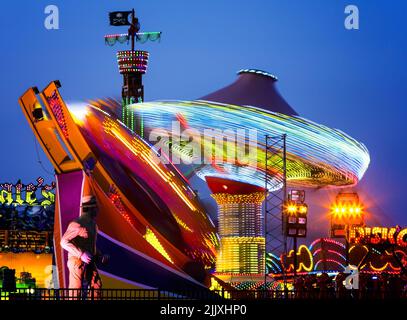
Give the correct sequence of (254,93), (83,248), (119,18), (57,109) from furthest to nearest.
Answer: (119,18)
(254,93)
(57,109)
(83,248)

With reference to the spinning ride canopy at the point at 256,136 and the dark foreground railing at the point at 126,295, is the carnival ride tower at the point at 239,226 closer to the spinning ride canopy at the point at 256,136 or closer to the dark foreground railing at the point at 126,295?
the spinning ride canopy at the point at 256,136

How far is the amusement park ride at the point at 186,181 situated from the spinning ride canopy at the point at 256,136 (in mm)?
50

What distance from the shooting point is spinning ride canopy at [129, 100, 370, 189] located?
51.6 meters

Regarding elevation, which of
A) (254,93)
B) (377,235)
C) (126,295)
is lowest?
(126,295)

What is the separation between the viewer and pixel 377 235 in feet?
206

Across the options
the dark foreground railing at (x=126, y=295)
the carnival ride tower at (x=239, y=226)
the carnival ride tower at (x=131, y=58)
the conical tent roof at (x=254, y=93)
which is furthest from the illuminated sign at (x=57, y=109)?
the carnival ride tower at (x=131, y=58)

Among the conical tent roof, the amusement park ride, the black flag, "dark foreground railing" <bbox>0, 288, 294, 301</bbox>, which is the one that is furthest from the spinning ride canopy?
the black flag

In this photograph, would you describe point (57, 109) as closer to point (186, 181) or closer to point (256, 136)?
point (186, 181)

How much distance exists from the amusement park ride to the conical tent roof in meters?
0.06

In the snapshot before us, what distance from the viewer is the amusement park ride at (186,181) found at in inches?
1734

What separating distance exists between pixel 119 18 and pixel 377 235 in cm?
2117

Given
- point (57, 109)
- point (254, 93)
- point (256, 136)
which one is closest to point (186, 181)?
point (256, 136)

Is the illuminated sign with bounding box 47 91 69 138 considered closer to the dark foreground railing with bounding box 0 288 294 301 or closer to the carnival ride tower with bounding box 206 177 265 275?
the dark foreground railing with bounding box 0 288 294 301

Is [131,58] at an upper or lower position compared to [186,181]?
upper
